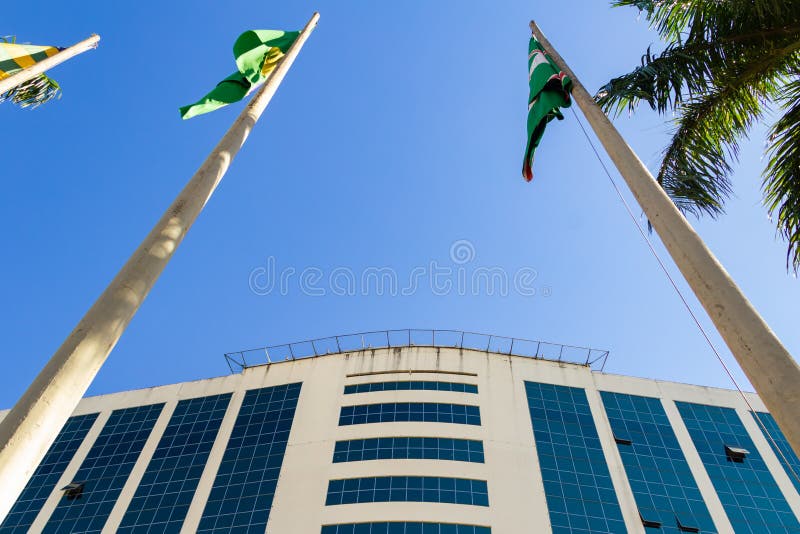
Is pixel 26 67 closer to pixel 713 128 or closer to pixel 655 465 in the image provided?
pixel 713 128

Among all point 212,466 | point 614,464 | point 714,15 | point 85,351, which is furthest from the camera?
point 212,466

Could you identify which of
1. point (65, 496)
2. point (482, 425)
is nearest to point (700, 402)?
point (482, 425)

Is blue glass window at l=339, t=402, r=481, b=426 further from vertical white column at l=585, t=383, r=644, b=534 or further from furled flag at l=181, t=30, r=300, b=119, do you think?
furled flag at l=181, t=30, r=300, b=119

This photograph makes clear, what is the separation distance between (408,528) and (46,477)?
79.1 feet

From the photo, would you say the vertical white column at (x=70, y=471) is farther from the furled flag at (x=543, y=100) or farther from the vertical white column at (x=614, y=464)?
the furled flag at (x=543, y=100)

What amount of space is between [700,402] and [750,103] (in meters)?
32.6

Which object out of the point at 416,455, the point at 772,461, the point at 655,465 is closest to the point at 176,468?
the point at 416,455

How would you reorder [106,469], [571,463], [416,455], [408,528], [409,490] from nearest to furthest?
[408,528]
[409,490]
[416,455]
[571,463]
[106,469]

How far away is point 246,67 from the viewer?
10.8 meters

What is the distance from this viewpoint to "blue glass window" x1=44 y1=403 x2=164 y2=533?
32156 mm

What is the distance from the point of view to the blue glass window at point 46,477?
33.2 meters

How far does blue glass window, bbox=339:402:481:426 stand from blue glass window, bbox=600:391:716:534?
9199mm

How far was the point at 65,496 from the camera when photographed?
110 ft

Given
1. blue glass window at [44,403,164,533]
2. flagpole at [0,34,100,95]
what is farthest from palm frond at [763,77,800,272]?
blue glass window at [44,403,164,533]
